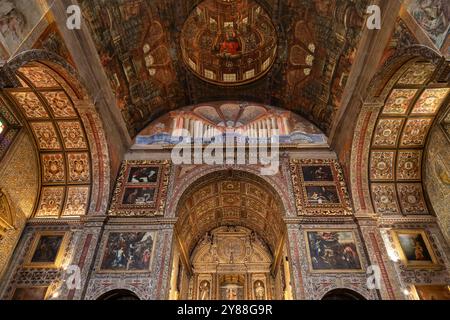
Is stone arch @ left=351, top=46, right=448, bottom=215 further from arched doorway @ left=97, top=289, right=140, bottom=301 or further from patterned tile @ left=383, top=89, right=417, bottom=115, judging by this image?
arched doorway @ left=97, top=289, right=140, bottom=301

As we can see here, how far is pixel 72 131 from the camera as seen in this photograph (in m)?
12.8

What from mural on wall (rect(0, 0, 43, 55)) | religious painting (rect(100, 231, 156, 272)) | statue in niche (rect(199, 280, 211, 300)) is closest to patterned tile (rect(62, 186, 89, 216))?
religious painting (rect(100, 231, 156, 272))

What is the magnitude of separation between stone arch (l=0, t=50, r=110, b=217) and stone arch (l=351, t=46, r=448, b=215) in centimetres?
1088

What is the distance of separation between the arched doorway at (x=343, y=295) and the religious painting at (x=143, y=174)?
339 inches

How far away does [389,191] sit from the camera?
13.2 metres

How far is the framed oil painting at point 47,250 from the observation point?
11.8 metres

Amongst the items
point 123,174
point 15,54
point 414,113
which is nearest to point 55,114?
point 123,174

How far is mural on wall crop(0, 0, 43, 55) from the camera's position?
7.11 m

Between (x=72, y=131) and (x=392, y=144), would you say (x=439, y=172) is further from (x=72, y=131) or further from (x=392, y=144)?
(x=72, y=131)

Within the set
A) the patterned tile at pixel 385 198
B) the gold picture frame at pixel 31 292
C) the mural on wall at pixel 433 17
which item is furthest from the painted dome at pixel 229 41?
the gold picture frame at pixel 31 292

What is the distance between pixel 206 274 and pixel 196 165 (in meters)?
7.48

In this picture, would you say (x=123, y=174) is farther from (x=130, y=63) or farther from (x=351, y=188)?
(x=351, y=188)

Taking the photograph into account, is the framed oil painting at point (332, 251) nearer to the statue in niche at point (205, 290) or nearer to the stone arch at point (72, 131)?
the statue in niche at point (205, 290)

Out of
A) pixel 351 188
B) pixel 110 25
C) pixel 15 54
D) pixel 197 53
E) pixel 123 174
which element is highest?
pixel 197 53
